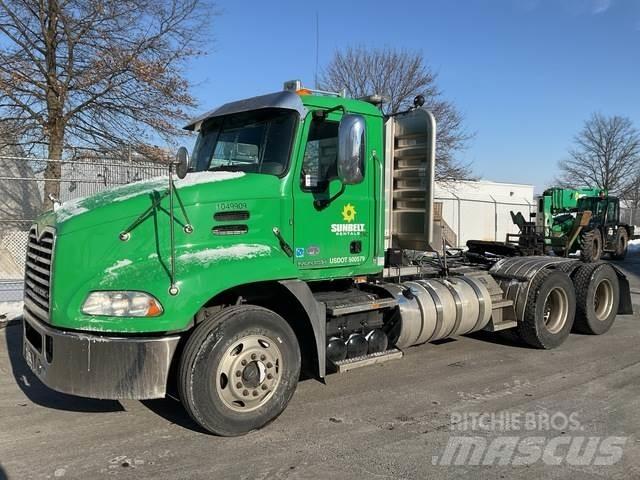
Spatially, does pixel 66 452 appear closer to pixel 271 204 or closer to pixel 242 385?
pixel 242 385

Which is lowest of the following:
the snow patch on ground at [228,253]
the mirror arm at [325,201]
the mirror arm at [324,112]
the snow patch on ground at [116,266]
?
the snow patch on ground at [116,266]

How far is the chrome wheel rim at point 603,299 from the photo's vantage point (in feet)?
28.2

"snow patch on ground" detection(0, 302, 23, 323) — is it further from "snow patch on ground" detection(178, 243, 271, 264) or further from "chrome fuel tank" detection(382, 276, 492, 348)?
"chrome fuel tank" detection(382, 276, 492, 348)

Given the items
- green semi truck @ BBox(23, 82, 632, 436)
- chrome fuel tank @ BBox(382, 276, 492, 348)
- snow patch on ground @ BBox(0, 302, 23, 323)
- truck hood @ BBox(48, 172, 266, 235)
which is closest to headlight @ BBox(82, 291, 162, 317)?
green semi truck @ BBox(23, 82, 632, 436)

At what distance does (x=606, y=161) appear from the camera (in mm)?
50406

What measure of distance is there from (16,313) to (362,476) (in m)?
6.99

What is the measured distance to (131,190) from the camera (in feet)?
15.6

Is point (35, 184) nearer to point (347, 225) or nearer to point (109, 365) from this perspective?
point (347, 225)

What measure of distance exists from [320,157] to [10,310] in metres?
6.18

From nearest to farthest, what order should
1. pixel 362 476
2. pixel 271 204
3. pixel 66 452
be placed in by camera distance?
pixel 362 476 < pixel 66 452 < pixel 271 204

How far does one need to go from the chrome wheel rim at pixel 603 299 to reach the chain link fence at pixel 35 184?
7.80m

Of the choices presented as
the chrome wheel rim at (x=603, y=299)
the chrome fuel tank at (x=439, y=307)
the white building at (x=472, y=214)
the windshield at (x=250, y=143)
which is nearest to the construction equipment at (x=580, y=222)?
the white building at (x=472, y=214)

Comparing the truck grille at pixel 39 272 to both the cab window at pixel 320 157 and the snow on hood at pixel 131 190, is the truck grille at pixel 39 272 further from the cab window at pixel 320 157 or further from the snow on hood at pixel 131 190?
the cab window at pixel 320 157

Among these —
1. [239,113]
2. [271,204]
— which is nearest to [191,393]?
[271,204]
